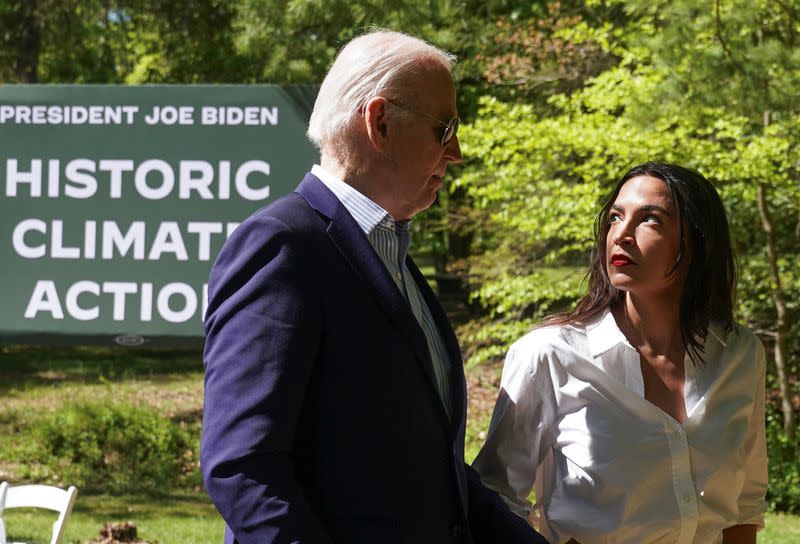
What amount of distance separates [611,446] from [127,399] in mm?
9503

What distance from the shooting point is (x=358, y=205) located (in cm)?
191

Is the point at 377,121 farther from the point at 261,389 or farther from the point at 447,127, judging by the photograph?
the point at 261,389

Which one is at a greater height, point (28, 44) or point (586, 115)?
point (28, 44)

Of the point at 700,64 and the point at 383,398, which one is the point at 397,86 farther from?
the point at 700,64

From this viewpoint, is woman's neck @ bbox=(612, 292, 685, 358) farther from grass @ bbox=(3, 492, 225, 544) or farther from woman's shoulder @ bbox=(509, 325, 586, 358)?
grass @ bbox=(3, 492, 225, 544)

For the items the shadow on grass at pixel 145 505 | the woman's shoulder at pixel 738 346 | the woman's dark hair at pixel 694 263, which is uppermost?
the woman's dark hair at pixel 694 263

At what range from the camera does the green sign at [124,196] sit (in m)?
5.62

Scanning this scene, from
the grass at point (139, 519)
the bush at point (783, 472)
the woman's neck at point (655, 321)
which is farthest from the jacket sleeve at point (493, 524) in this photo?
the bush at point (783, 472)

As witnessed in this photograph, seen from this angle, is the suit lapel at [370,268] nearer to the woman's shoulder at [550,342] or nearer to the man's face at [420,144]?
the man's face at [420,144]

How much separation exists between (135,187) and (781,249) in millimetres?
6037

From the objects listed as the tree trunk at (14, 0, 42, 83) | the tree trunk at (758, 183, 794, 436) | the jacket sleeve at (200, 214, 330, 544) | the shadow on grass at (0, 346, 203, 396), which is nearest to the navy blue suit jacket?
the jacket sleeve at (200, 214, 330, 544)

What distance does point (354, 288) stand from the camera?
1793 millimetres

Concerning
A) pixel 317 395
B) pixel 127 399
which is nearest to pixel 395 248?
pixel 317 395

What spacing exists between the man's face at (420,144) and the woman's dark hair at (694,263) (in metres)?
0.70
